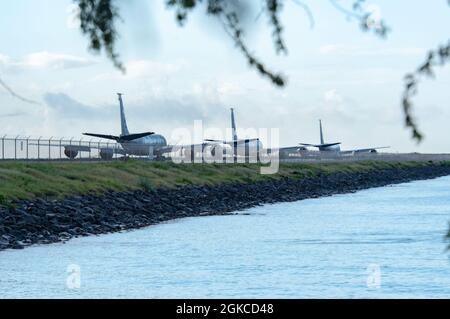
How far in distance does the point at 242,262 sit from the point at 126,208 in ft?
67.3

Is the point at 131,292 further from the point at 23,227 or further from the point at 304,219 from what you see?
the point at 304,219

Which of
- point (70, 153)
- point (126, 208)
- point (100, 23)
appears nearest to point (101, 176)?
point (126, 208)

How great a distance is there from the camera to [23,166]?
61281 millimetres

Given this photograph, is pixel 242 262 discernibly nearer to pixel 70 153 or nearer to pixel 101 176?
pixel 101 176

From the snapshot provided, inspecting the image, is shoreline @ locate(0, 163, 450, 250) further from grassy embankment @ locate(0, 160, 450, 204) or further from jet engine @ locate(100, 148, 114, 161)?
jet engine @ locate(100, 148, 114, 161)

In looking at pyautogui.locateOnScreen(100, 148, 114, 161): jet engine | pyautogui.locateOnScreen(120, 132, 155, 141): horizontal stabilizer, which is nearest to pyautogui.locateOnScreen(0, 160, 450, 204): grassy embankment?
pyautogui.locateOnScreen(100, 148, 114, 161): jet engine

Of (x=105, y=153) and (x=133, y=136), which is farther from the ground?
(x=133, y=136)

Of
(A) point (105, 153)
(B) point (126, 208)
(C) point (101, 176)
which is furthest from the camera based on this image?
(A) point (105, 153)

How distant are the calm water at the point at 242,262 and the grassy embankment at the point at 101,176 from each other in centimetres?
738

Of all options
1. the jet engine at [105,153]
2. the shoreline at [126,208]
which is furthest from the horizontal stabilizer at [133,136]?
the shoreline at [126,208]

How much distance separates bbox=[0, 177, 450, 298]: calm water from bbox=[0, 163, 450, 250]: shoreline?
4.70ft

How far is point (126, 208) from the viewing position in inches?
2172

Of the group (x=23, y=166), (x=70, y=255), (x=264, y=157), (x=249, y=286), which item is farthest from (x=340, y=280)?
(x=264, y=157)

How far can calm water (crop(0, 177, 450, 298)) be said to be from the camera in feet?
91.2
